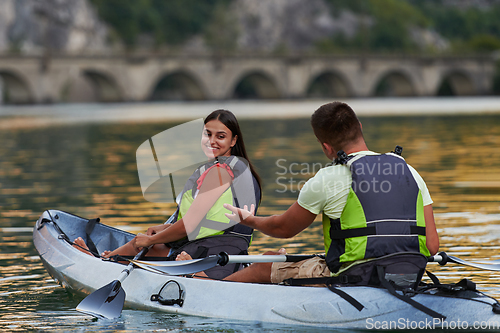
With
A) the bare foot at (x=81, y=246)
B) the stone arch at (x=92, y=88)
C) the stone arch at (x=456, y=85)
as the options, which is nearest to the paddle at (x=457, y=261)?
the bare foot at (x=81, y=246)

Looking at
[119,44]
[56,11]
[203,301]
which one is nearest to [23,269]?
[203,301]

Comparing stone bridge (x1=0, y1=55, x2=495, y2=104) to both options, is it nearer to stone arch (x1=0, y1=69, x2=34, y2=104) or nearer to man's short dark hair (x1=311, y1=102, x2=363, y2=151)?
stone arch (x1=0, y1=69, x2=34, y2=104)

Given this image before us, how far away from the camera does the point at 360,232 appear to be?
4.90 metres

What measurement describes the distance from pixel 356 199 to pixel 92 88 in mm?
77191

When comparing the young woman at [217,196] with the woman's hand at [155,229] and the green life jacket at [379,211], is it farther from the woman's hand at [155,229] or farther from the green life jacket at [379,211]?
the green life jacket at [379,211]

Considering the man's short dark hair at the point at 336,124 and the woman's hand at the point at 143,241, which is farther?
the woman's hand at the point at 143,241

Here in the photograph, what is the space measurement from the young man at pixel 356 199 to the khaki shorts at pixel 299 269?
269 millimetres

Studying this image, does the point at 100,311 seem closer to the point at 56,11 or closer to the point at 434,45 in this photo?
the point at 56,11

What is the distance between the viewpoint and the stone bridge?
59250 mm

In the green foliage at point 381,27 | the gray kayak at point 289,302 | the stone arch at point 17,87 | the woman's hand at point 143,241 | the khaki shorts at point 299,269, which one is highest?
the green foliage at point 381,27

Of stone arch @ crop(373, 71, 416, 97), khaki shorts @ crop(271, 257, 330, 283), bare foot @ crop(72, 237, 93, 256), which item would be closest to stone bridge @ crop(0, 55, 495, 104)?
stone arch @ crop(373, 71, 416, 97)

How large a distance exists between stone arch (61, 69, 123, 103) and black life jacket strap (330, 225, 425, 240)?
5678 cm

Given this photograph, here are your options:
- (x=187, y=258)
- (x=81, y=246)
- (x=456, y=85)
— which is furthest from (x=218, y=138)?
(x=456, y=85)

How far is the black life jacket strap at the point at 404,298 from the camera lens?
4.94 meters
